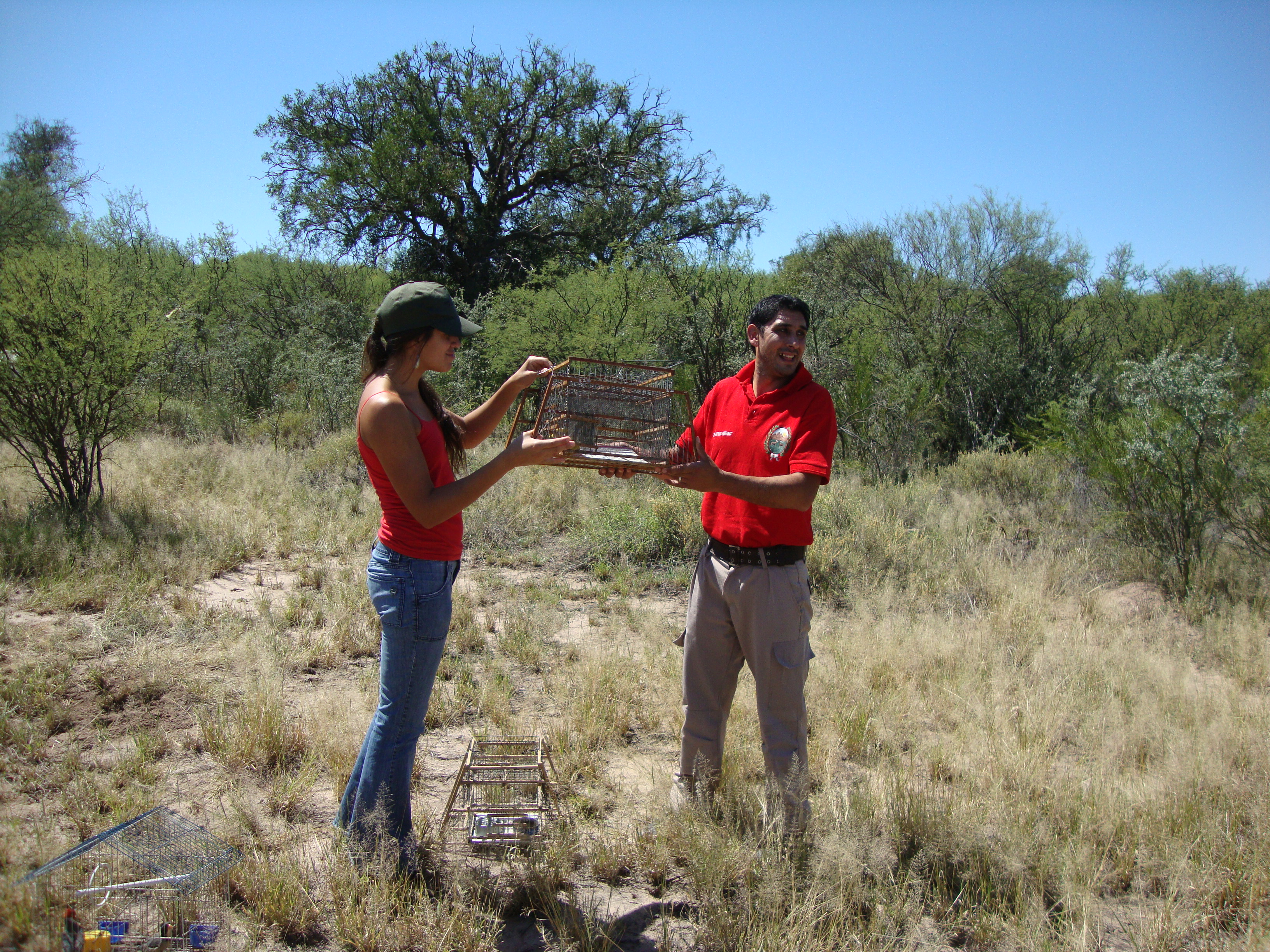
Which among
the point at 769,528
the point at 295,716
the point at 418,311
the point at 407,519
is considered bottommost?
the point at 295,716

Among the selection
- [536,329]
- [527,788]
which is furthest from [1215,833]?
[536,329]

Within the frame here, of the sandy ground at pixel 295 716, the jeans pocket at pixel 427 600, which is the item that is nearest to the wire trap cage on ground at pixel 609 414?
the jeans pocket at pixel 427 600

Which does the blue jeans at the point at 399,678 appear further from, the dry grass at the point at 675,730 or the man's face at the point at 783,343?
the man's face at the point at 783,343

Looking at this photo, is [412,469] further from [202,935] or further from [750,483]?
[202,935]

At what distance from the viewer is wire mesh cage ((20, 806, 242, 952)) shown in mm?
2518

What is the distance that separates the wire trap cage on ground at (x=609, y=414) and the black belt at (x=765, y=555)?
1.63ft

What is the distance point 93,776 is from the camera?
360cm

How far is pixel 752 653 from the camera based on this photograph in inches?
121

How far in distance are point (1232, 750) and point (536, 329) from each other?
1349 centimetres

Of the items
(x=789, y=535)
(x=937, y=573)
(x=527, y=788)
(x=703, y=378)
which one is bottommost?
(x=527, y=788)

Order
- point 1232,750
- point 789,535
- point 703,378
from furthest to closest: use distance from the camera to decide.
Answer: point 703,378 → point 1232,750 → point 789,535

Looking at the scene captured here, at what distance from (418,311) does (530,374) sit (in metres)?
0.65

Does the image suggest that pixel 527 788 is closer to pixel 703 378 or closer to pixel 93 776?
pixel 93 776

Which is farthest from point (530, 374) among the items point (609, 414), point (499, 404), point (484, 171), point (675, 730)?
point (484, 171)
